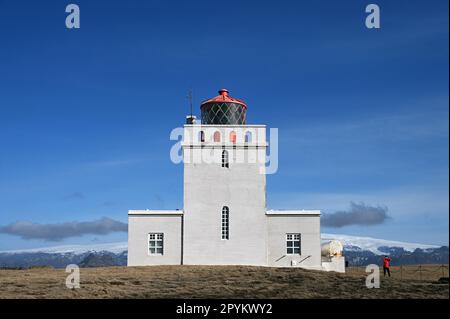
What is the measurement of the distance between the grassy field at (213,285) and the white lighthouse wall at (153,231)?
2.83 metres

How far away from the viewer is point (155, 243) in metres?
35.0

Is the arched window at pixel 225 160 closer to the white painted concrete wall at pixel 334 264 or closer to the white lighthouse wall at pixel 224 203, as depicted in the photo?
the white lighthouse wall at pixel 224 203

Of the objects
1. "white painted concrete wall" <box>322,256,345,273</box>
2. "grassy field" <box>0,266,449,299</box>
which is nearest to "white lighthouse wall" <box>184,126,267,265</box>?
"grassy field" <box>0,266,449,299</box>

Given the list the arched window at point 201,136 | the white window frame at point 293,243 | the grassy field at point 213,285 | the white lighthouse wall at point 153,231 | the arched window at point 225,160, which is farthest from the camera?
the arched window at point 201,136

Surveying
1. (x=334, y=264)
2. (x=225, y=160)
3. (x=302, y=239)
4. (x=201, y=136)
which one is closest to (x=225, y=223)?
(x=225, y=160)

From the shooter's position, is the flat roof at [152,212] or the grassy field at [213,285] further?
the flat roof at [152,212]

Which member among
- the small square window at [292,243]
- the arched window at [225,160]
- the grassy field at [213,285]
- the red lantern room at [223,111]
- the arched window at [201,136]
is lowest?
the grassy field at [213,285]

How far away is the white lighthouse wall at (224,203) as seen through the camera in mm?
34719

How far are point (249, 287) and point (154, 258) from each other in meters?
10.9

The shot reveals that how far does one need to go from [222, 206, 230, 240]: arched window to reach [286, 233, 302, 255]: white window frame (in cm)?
355

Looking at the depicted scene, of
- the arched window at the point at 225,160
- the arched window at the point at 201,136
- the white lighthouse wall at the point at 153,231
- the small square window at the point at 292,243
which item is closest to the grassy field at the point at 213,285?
the white lighthouse wall at the point at 153,231

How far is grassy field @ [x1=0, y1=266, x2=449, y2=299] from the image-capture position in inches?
910
